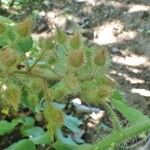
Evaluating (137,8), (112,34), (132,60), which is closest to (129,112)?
(132,60)

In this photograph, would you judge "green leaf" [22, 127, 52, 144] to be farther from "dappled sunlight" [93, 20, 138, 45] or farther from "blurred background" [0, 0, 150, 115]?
"dappled sunlight" [93, 20, 138, 45]

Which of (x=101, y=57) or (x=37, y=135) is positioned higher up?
(x=101, y=57)

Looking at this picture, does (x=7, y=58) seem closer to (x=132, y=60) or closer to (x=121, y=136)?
(x=121, y=136)

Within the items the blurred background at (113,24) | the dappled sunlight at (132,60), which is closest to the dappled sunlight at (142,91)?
the blurred background at (113,24)

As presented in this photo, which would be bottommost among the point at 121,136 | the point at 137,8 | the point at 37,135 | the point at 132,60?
the point at 132,60

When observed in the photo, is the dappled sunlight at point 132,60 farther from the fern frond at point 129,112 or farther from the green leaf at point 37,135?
the fern frond at point 129,112

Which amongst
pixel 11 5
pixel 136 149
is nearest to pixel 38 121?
pixel 136 149

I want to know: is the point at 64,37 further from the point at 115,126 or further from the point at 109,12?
the point at 109,12

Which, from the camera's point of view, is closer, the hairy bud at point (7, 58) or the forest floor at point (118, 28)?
the hairy bud at point (7, 58)

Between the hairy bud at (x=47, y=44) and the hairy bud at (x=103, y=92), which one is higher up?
the hairy bud at (x=47, y=44)
